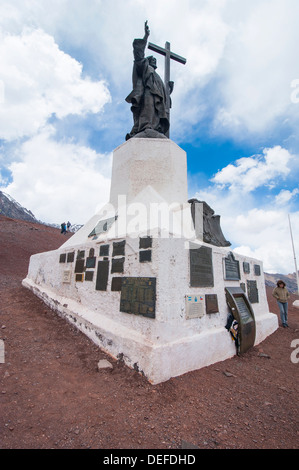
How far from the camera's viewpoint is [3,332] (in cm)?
386

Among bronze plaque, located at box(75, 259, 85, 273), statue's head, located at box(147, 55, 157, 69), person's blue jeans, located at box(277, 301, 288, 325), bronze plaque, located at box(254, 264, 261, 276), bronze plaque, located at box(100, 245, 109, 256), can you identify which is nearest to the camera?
bronze plaque, located at box(100, 245, 109, 256)

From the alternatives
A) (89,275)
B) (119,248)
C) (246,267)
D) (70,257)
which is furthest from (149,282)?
(246,267)

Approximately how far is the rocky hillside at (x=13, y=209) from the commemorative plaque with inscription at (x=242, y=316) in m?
60.7

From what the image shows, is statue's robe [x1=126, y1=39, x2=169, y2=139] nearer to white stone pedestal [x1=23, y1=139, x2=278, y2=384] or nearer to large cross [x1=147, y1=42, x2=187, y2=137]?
large cross [x1=147, y1=42, x2=187, y2=137]

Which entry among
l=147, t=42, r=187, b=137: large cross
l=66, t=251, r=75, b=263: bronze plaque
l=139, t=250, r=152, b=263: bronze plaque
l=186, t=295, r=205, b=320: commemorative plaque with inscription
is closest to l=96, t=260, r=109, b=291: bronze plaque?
l=139, t=250, r=152, b=263: bronze plaque

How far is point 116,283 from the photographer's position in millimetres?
3615

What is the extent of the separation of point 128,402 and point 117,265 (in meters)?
1.84

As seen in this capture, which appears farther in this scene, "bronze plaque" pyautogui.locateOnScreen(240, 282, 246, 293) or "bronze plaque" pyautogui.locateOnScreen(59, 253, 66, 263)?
"bronze plaque" pyautogui.locateOnScreen(59, 253, 66, 263)

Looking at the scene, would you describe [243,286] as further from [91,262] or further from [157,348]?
[91,262]

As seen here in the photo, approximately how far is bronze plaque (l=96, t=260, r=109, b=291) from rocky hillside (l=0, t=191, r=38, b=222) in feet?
195

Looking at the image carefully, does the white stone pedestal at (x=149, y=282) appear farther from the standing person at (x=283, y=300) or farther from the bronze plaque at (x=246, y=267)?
the standing person at (x=283, y=300)

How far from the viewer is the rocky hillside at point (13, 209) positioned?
5556 centimetres

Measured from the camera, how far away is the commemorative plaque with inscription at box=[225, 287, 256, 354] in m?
3.89
